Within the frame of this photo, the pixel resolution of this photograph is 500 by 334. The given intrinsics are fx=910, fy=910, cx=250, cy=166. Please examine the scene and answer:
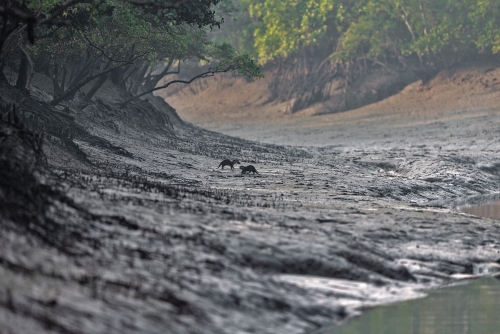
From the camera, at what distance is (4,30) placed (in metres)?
10.6

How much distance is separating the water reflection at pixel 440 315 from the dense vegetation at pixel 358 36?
32.1m

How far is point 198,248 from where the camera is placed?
28.8ft

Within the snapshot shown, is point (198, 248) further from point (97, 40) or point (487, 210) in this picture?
point (97, 40)

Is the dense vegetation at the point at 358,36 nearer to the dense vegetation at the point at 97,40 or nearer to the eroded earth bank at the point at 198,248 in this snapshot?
the dense vegetation at the point at 97,40

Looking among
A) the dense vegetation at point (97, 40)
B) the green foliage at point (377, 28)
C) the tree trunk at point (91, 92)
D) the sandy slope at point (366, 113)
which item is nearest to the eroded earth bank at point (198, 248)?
the dense vegetation at point (97, 40)

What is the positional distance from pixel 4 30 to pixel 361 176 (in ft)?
37.2

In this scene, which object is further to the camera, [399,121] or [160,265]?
[399,121]

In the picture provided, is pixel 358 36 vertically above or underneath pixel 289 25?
underneath

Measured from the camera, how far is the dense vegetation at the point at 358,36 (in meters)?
40.4

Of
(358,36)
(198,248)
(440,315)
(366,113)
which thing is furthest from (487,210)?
(358,36)

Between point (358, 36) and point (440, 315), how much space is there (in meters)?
35.5

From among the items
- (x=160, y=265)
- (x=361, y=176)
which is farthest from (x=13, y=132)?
(x=361, y=176)

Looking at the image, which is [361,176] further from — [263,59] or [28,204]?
[263,59]

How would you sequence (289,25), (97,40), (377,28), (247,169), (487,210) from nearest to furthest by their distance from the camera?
(487,210), (247,169), (97,40), (377,28), (289,25)
